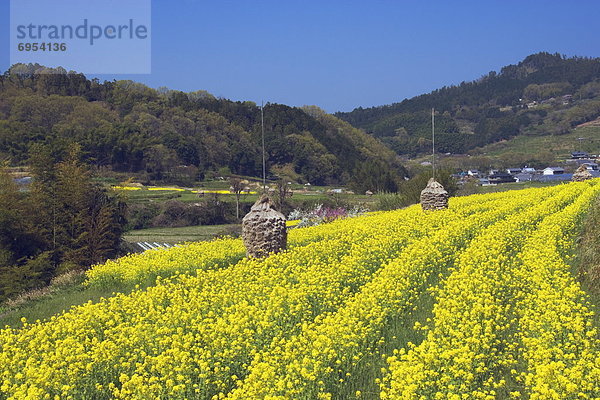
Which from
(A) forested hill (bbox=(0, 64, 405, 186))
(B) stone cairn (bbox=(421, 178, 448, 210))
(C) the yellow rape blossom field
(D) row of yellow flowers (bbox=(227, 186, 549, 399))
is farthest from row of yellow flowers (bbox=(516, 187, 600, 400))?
(A) forested hill (bbox=(0, 64, 405, 186))

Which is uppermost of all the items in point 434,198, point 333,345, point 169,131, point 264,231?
point 169,131

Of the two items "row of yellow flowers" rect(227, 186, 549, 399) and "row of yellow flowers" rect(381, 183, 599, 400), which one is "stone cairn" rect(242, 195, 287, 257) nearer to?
"row of yellow flowers" rect(227, 186, 549, 399)

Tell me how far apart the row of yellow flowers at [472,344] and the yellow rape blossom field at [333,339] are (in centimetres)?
3

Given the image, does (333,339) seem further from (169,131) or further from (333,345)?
(169,131)

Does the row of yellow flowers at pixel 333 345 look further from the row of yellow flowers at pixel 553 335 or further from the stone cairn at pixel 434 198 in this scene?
the stone cairn at pixel 434 198

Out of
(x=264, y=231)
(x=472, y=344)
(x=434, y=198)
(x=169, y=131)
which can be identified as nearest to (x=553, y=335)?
(x=472, y=344)

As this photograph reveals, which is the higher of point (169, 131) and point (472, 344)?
point (169, 131)

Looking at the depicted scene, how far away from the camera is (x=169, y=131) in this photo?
8381cm

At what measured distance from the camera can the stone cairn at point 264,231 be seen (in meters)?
15.5

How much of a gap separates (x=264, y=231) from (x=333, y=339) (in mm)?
8283

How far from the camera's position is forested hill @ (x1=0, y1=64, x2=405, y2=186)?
226 feet

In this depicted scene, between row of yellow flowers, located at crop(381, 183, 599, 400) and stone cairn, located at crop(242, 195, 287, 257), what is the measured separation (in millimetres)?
4894

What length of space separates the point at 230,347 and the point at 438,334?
8.54 feet

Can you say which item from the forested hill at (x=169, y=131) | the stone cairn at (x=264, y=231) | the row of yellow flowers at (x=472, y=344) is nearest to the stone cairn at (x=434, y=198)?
the stone cairn at (x=264, y=231)
